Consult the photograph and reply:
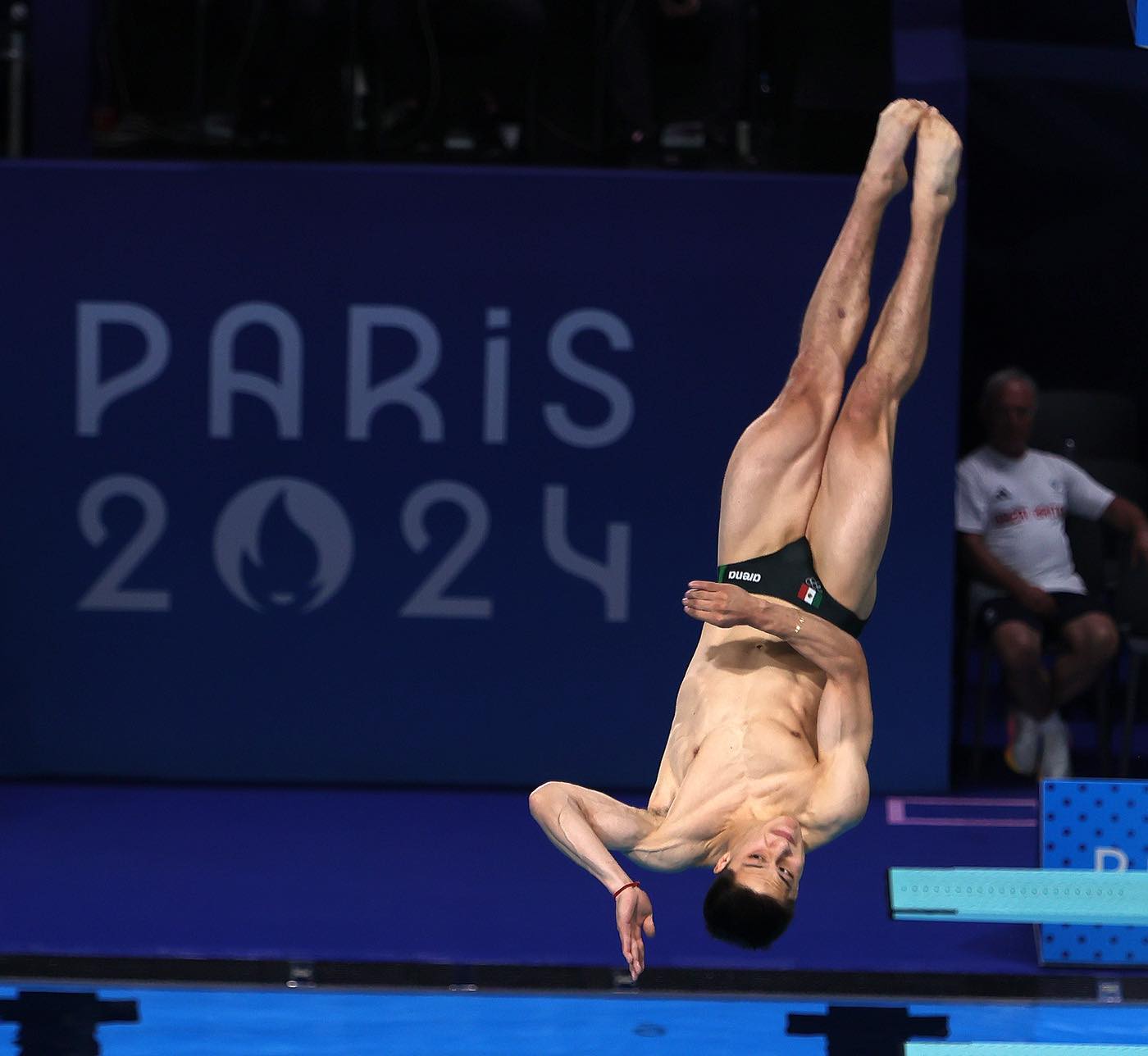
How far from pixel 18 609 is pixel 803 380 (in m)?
3.66

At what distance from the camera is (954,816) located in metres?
6.52

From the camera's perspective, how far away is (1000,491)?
6785 millimetres

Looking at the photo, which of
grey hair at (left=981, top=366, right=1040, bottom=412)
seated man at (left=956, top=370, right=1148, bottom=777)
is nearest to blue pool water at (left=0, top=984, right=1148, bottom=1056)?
seated man at (left=956, top=370, right=1148, bottom=777)

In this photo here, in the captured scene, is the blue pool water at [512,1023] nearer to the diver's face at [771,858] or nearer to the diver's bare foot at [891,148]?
the diver's face at [771,858]

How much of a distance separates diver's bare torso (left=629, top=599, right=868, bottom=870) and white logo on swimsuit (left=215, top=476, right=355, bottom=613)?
275 centimetres

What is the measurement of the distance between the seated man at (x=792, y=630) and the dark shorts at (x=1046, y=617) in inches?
85.9

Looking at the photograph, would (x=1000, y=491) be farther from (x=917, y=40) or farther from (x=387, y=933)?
(x=387, y=933)

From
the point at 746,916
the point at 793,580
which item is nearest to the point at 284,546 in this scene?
the point at 793,580

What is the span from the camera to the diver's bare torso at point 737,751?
3988mm

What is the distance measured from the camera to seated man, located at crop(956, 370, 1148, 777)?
21.4ft

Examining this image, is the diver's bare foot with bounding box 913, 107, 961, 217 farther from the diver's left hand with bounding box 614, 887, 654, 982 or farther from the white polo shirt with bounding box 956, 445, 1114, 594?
the white polo shirt with bounding box 956, 445, 1114, 594

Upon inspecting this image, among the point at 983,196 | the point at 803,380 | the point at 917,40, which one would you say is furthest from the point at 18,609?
the point at 983,196

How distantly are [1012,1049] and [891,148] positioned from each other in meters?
2.21

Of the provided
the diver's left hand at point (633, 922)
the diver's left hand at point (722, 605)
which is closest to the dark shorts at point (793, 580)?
the diver's left hand at point (722, 605)
